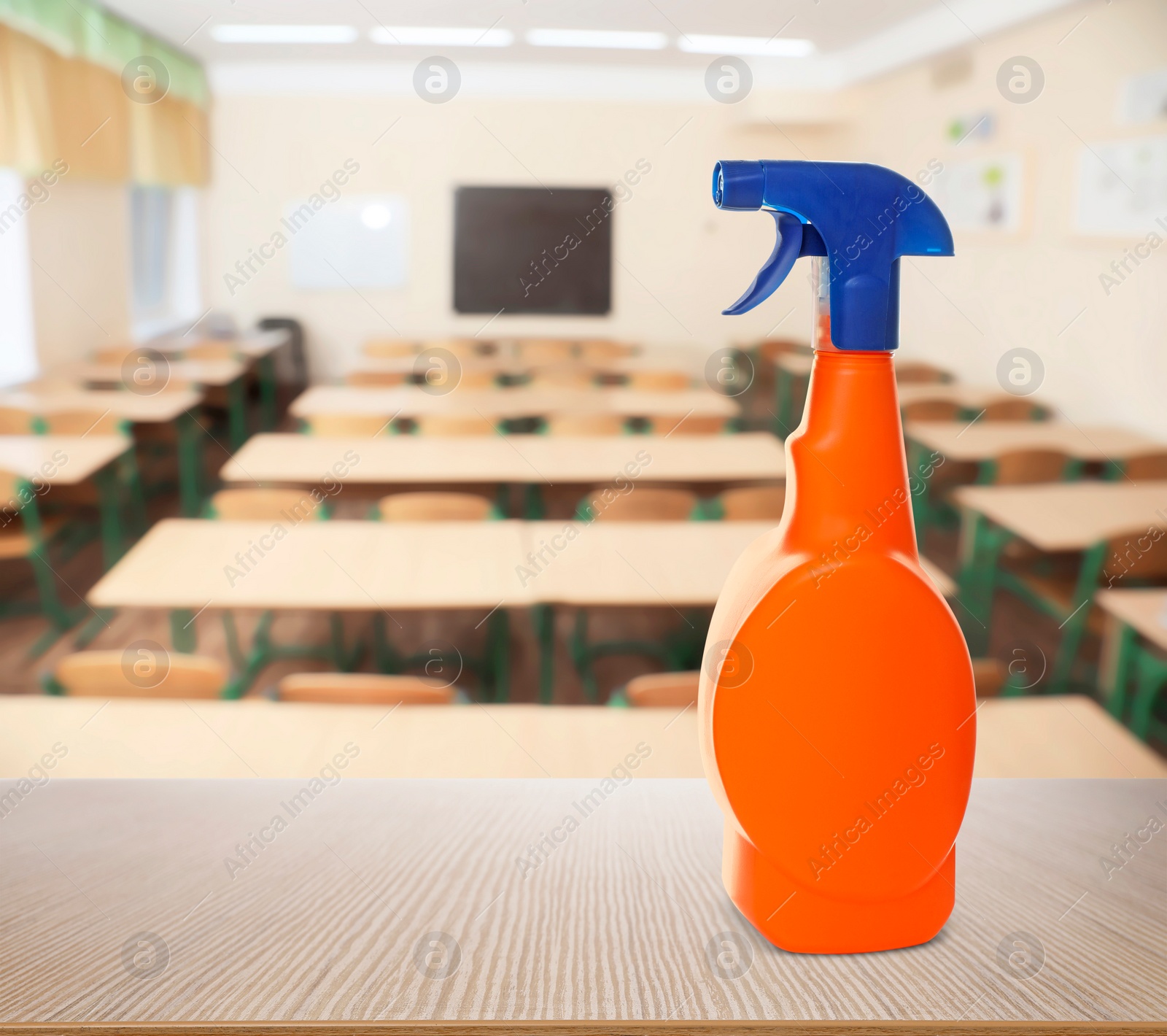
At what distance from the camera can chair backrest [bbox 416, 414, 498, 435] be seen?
4.04 metres

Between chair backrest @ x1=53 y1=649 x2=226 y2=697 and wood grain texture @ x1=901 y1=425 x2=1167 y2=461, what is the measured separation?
2.78 meters

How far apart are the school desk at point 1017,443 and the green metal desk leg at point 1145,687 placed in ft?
4.43

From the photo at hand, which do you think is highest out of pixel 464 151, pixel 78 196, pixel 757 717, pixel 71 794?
pixel 464 151

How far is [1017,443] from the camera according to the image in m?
3.94

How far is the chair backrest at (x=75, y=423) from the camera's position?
4.02 m

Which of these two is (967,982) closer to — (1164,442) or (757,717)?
(757,717)

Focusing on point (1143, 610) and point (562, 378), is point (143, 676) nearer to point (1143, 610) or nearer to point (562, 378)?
point (1143, 610)

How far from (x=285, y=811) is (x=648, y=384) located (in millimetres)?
5207

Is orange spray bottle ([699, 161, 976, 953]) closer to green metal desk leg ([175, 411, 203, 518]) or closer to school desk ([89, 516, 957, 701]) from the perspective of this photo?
school desk ([89, 516, 957, 701])

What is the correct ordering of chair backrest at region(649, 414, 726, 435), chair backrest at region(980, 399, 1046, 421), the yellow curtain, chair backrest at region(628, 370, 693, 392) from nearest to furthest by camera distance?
chair backrest at region(649, 414, 726, 435) → chair backrest at region(980, 399, 1046, 421) → the yellow curtain → chair backrest at region(628, 370, 693, 392)

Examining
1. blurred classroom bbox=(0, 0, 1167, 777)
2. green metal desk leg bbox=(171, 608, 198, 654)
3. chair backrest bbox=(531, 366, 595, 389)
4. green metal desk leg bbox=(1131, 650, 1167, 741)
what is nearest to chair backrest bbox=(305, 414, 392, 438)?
blurred classroom bbox=(0, 0, 1167, 777)

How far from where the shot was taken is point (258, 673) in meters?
3.06

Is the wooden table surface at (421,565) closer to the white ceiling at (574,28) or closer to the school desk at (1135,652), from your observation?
the school desk at (1135,652)

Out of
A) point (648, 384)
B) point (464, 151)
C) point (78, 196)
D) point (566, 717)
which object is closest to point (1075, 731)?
point (566, 717)
